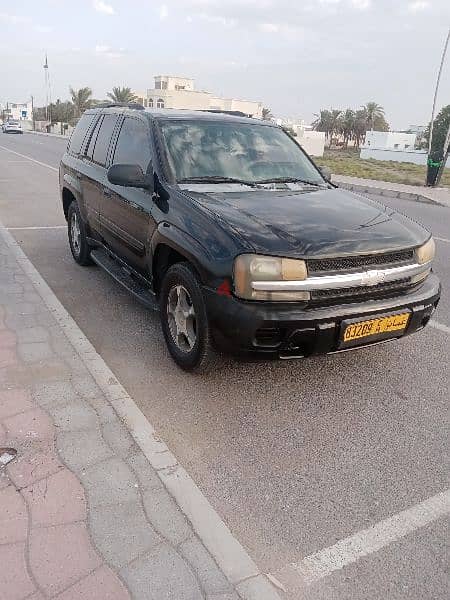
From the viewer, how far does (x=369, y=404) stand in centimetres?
343

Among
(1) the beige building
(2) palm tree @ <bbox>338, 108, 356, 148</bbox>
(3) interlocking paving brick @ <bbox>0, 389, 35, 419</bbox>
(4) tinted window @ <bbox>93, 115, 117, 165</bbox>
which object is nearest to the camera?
(3) interlocking paving brick @ <bbox>0, 389, 35, 419</bbox>

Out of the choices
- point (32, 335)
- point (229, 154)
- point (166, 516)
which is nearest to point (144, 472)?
point (166, 516)

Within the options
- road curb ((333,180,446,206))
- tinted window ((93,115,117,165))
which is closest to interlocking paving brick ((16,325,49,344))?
tinted window ((93,115,117,165))

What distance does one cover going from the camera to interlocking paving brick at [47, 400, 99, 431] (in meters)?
2.96

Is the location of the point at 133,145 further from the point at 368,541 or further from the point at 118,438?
the point at 368,541

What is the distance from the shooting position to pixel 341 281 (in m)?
3.09

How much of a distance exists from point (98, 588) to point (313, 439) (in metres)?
1.49

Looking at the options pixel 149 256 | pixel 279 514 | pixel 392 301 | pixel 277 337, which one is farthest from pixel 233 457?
pixel 149 256

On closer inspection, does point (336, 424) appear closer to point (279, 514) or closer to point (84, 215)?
point (279, 514)

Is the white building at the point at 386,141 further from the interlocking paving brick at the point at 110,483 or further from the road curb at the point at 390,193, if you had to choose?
the interlocking paving brick at the point at 110,483

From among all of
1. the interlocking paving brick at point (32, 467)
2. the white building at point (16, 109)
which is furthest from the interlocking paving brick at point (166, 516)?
the white building at point (16, 109)

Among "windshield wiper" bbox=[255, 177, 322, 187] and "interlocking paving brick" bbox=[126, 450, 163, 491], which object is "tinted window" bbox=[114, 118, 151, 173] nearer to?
"windshield wiper" bbox=[255, 177, 322, 187]

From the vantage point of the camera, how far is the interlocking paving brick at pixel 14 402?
306 centimetres

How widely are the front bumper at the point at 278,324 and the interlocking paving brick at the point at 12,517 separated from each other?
1.39m
